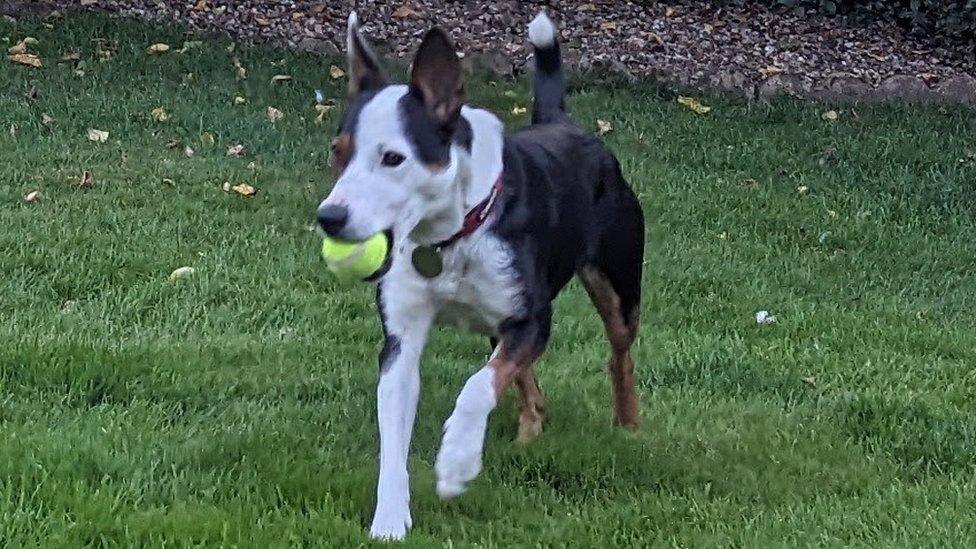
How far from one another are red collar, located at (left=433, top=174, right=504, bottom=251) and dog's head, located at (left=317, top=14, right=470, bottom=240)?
113 millimetres

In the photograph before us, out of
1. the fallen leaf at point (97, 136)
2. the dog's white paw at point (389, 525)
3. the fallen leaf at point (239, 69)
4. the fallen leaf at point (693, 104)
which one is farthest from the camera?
the fallen leaf at point (693, 104)

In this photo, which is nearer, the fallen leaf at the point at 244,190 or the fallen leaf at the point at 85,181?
the fallen leaf at the point at 85,181

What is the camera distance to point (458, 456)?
3.29 m

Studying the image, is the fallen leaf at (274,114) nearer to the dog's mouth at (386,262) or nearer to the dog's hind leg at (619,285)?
the dog's hind leg at (619,285)

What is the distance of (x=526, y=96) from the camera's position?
31.6 feet

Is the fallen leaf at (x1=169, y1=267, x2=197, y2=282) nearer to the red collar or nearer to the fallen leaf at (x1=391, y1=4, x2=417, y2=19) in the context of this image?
the red collar

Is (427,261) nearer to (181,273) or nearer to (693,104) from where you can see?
(181,273)

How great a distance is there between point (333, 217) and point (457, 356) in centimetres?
217

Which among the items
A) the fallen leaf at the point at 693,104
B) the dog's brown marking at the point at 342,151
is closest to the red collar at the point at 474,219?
the dog's brown marking at the point at 342,151

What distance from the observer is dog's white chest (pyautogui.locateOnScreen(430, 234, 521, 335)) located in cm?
356

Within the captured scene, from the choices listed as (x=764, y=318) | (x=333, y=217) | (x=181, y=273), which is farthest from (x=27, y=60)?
(x=333, y=217)

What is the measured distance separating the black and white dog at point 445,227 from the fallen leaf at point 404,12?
23.6 feet

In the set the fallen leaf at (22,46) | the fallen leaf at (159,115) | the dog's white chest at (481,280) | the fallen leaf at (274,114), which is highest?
the dog's white chest at (481,280)

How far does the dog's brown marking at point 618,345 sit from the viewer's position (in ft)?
14.9
